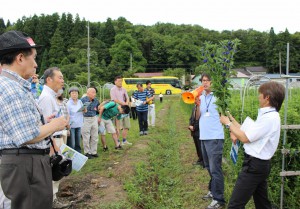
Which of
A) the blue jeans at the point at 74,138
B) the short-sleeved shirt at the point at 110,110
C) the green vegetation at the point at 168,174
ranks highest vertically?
the short-sleeved shirt at the point at 110,110

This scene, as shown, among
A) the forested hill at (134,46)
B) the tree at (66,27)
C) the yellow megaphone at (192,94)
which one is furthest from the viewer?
the tree at (66,27)

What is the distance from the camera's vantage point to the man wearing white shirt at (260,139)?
3186 millimetres

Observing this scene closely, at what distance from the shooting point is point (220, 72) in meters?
3.52

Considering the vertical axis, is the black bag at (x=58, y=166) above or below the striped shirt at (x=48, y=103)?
below

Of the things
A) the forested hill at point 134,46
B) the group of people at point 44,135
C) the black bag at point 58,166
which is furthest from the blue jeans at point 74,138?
the forested hill at point 134,46

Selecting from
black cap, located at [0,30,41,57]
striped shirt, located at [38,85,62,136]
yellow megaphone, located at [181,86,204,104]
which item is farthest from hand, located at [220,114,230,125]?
striped shirt, located at [38,85,62,136]

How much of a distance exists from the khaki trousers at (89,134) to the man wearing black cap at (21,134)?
541 cm

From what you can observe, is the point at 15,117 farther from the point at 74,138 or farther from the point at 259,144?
the point at 74,138

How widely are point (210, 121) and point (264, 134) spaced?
1.48 m

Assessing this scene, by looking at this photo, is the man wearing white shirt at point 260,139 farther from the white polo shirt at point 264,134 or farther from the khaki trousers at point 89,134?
the khaki trousers at point 89,134

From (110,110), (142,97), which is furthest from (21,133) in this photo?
(142,97)

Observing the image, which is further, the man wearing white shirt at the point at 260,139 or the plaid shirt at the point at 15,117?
the man wearing white shirt at the point at 260,139

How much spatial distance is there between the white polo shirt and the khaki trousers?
5.25 metres

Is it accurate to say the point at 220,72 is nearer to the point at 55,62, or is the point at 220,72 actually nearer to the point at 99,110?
the point at 99,110
